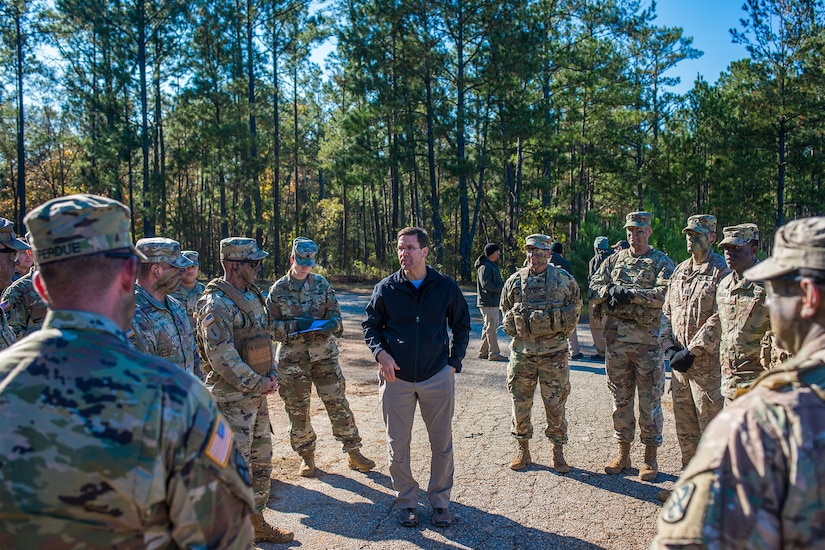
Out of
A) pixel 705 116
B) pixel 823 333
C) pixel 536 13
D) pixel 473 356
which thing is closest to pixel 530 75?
pixel 536 13

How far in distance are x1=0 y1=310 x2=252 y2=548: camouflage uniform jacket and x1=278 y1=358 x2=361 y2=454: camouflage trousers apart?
13.4 ft

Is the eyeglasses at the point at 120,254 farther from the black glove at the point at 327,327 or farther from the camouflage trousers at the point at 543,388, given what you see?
the camouflage trousers at the point at 543,388

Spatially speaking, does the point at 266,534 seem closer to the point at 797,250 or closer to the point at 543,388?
the point at 543,388

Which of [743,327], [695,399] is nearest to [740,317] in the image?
[743,327]

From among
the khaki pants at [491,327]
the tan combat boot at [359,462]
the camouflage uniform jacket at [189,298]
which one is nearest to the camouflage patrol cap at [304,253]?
the tan combat boot at [359,462]

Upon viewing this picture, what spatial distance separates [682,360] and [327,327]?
9.91ft

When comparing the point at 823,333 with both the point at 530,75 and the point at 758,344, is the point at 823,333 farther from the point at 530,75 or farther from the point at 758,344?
the point at 530,75

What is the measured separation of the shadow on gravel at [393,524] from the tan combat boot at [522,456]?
2.98 feet

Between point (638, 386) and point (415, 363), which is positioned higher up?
point (415, 363)

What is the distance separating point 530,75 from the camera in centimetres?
2281

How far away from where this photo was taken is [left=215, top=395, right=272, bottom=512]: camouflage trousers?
4.42 metres

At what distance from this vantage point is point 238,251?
177 inches

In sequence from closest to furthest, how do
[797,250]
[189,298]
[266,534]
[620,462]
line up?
[797,250]
[266,534]
[620,462]
[189,298]

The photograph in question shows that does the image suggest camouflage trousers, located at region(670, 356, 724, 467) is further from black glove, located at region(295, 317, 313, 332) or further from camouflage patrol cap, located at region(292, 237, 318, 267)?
camouflage patrol cap, located at region(292, 237, 318, 267)
